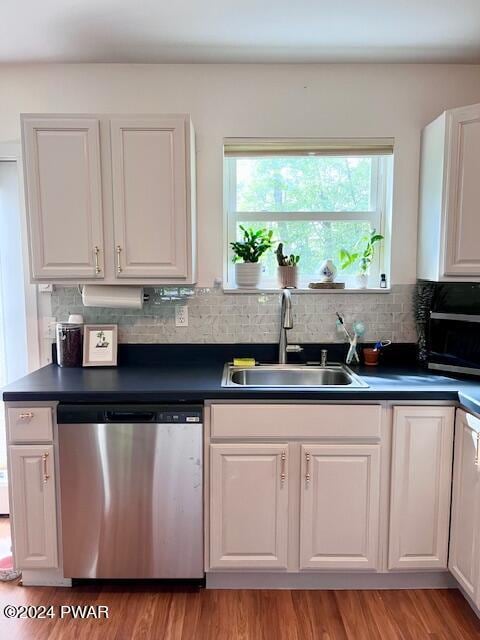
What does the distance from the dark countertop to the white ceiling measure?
61.2 inches

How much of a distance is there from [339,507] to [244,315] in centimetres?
106

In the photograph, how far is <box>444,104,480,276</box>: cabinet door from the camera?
2.03 m

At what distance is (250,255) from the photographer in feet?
7.91

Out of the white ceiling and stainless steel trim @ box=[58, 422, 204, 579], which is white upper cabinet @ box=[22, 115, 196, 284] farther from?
stainless steel trim @ box=[58, 422, 204, 579]

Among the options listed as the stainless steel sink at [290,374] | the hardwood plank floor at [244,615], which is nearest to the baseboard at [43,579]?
the hardwood plank floor at [244,615]

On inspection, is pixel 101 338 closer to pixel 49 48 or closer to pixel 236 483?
pixel 236 483

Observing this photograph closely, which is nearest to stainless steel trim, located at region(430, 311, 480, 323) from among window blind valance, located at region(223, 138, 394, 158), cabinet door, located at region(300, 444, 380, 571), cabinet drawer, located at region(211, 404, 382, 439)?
cabinet drawer, located at region(211, 404, 382, 439)

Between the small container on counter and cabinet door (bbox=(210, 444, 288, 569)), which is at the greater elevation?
the small container on counter

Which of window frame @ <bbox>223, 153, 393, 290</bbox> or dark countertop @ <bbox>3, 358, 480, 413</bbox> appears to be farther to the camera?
window frame @ <bbox>223, 153, 393, 290</bbox>

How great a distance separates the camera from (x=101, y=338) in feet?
7.86

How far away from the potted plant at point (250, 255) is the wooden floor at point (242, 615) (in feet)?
4.85

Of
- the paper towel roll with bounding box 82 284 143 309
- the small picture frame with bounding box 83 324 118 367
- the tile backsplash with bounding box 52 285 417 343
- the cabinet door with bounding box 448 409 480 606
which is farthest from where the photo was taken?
the tile backsplash with bounding box 52 285 417 343

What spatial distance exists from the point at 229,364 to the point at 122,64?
1.65 meters

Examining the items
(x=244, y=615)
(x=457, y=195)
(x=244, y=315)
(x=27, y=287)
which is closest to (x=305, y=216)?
(x=244, y=315)
